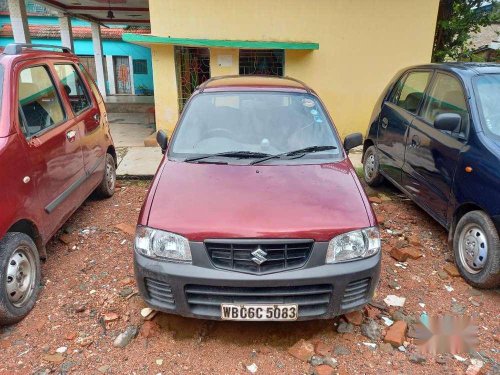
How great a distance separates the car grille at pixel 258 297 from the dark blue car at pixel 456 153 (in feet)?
5.56

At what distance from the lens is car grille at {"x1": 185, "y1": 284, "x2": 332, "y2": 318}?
251 centimetres

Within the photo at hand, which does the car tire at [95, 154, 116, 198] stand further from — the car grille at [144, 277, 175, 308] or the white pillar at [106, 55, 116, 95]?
the white pillar at [106, 55, 116, 95]

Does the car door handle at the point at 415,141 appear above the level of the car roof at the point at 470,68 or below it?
below

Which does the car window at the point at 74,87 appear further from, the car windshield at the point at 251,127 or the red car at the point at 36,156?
the car windshield at the point at 251,127

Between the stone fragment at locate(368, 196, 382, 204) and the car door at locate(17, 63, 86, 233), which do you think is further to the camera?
the stone fragment at locate(368, 196, 382, 204)

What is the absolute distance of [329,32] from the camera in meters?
8.08

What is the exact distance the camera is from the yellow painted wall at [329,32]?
777 cm

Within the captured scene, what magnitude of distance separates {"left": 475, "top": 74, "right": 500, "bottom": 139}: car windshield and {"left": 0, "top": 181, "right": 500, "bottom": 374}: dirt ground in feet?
4.50

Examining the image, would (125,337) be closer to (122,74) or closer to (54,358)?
(54,358)

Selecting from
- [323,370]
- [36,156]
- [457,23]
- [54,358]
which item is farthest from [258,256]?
A: [457,23]

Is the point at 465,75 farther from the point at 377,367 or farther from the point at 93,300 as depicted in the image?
the point at 93,300

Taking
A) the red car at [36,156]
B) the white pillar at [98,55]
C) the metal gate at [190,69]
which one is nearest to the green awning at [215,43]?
the metal gate at [190,69]

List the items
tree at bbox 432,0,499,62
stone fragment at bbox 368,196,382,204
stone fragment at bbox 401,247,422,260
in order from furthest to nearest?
tree at bbox 432,0,499,62, stone fragment at bbox 368,196,382,204, stone fragment at bbox 401,247,422,260

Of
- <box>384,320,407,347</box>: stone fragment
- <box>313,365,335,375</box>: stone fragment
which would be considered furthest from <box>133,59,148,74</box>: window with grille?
<box>313,365,335,375</box>: stone fragment
